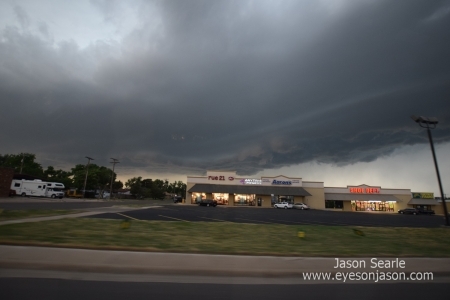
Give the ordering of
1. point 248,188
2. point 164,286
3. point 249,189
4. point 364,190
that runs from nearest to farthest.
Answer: point 164,286 < point 249,189 < point 248,188 < point 364,190

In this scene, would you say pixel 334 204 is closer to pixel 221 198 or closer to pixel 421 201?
pixel 421 201

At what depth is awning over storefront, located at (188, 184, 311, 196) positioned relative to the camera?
59812 mm

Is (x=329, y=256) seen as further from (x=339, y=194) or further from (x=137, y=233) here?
(x=339, y=194)

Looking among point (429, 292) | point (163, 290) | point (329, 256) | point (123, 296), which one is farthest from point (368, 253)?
point (123, 296)

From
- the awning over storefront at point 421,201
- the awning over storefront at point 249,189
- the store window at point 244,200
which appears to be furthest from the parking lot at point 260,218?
the awning over storefront at point 421,201

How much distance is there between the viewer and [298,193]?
60.0 metres

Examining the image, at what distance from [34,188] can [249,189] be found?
42.3m

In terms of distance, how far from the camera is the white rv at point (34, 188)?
1940 inches

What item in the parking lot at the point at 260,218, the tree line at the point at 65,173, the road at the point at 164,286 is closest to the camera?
the road at the point at 164,286

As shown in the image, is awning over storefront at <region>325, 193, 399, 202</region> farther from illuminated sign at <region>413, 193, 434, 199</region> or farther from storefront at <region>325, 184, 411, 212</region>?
illuminated sign at <region>413, 193, 434, 199</region>

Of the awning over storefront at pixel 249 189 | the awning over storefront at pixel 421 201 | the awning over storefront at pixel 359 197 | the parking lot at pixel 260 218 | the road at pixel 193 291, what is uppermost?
the awning over storefront at pixel 249 189

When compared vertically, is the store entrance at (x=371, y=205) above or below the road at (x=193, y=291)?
above

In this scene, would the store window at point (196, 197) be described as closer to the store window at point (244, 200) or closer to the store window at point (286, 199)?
the store window at point (244, 200)

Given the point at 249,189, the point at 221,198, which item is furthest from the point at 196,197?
the point at 249,189
